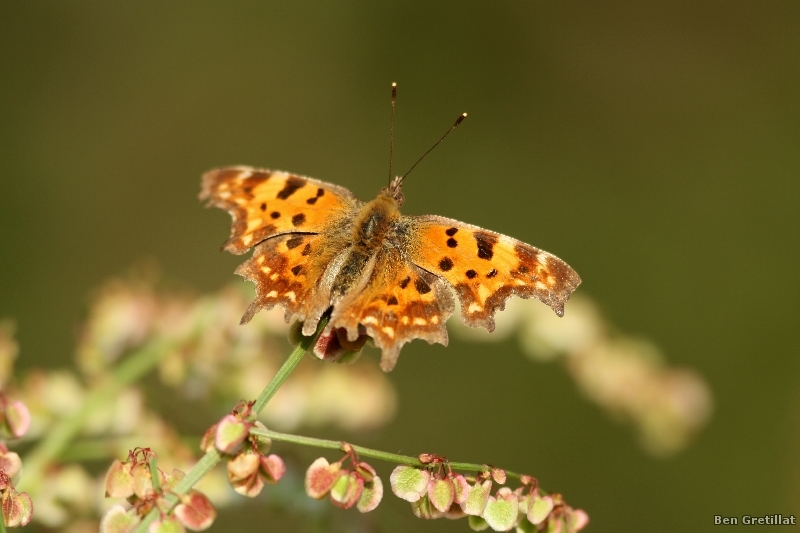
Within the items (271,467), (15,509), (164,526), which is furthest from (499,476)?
(15,509)

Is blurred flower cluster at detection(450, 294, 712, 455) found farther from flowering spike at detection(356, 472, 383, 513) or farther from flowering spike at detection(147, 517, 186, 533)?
flowering spike at detection(147, 517, 186, 533)

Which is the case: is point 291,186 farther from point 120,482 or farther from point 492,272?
point 120,482

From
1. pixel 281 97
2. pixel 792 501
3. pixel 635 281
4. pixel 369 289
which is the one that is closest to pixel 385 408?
pixel 369 289

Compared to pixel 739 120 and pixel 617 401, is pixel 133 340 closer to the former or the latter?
pixel 617 401

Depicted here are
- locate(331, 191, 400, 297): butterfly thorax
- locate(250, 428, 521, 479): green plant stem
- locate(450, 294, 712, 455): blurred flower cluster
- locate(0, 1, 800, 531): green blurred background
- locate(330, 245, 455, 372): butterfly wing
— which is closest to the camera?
locate(250, 428, 521, 479): green plant stem

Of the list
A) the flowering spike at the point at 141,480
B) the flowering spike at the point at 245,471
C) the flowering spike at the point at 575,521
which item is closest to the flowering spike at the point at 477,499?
the flowering spike at the point at 575,521

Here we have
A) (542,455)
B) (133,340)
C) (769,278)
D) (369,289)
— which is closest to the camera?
(369,289)

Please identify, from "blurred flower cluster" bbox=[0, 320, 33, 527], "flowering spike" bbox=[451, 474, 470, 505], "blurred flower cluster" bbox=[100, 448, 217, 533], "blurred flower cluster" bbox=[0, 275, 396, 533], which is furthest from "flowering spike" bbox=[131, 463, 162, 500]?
"flowering spike" bbox=[451, 474, 470, 505]
